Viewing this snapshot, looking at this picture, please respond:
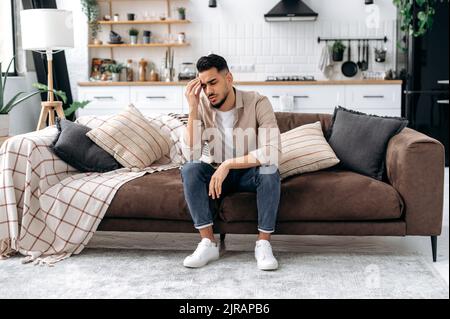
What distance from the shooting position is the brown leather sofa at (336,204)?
3.00 metres

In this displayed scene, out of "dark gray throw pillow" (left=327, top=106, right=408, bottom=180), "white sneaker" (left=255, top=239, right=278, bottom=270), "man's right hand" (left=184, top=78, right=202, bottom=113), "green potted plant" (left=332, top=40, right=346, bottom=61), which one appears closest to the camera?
"white sneaker" (left=255, top=239, right=278, bottom=270)

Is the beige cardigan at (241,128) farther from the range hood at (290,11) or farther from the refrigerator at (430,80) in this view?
the range hood at (290,11)

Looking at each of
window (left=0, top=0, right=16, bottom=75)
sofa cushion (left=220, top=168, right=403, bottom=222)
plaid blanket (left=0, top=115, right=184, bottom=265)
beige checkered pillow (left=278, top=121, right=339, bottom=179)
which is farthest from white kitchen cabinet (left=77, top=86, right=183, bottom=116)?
sofa cushion (left=220, top=168, right=403, bottom=222)

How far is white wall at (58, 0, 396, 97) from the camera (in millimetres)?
6742

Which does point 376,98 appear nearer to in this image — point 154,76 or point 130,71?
point 154,76

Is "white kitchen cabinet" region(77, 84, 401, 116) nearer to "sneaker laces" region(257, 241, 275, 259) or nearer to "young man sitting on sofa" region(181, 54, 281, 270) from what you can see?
"young man sitting on sofa" region(181, 54, 281, 270)

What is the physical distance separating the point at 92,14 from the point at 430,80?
141 inches

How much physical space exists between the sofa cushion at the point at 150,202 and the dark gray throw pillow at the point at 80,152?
1.08 feet

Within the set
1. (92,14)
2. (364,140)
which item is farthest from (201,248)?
(92,14)

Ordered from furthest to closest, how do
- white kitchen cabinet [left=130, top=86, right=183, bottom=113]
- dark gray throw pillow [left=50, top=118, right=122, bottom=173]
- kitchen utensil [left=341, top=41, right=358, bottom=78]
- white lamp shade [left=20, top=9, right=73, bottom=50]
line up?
1. kitchen utensil [left=341, top=41, right=358, bottom=78]
2. white kitchen cabinet [left=130, top=86, right=183, bottom=113]
3. white lamp shade [left=20, top=9, right=73, bottom=50]
4. dark gray throw pillow [left=50, top=118, right=122, bottom=173]

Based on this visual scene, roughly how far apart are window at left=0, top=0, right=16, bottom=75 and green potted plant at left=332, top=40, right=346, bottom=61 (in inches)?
130

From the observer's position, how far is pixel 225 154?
3154 mm

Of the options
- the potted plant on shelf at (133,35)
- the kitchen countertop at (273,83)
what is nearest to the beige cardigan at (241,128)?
the kitchen countertop at (273,83)

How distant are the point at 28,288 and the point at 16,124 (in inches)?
145
